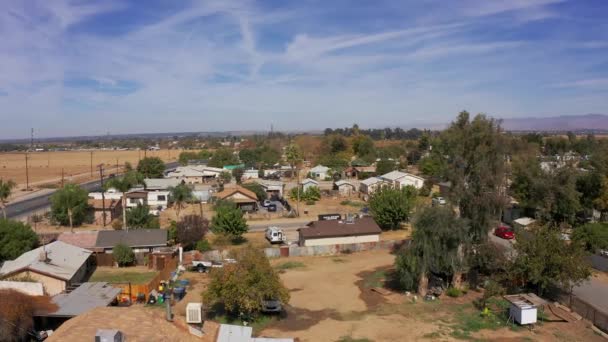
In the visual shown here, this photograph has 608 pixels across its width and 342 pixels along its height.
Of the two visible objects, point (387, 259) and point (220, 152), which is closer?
point (387, 259)

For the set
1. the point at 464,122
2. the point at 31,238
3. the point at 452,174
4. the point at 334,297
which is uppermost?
the point at 464,122

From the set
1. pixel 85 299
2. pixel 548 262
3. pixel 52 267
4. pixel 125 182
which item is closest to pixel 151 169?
pixel 125 182

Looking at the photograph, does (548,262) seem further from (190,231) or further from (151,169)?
(151,169)

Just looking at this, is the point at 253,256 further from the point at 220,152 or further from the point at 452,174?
the point at 220,152

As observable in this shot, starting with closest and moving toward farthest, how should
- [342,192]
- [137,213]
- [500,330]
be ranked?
[500,330]
[137,213]
[342,192]

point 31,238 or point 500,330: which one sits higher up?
point 31,238

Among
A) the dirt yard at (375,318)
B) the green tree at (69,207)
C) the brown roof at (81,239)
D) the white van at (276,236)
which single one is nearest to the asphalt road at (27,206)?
the green tree at (69,207)

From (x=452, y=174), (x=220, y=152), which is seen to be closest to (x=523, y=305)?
(x=452, y=174)
